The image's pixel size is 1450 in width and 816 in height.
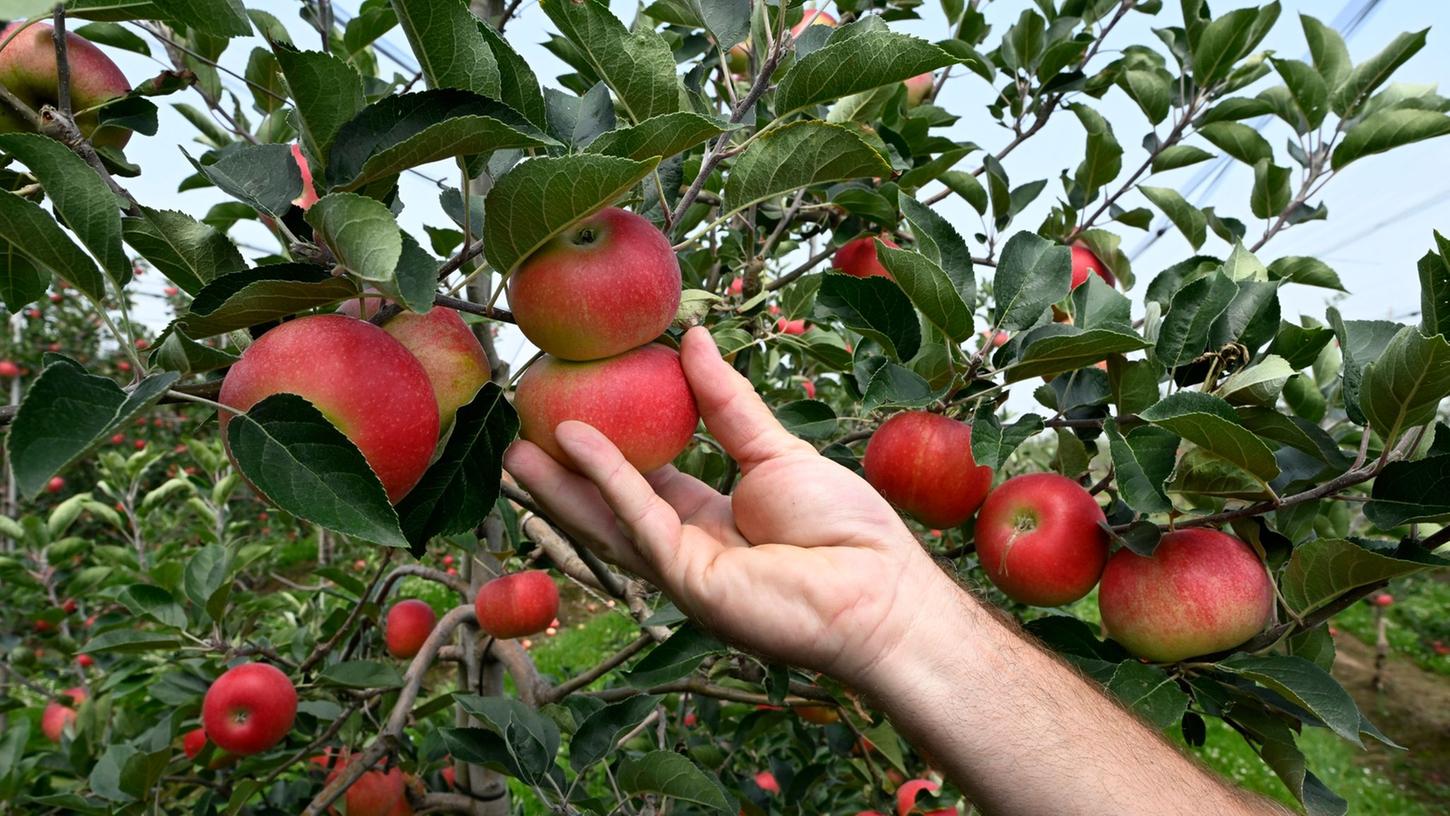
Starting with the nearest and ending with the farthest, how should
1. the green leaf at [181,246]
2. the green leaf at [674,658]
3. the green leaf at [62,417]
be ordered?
the green leaf at [62,417] < the green leaf at [181,246] < the green leaf at [674,658]

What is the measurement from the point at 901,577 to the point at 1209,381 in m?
0.58

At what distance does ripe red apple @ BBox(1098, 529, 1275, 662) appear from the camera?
1.15m

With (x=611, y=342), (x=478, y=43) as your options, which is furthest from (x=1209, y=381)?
(x=478, y=43)

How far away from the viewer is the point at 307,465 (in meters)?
0.62

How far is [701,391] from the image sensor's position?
97 cm

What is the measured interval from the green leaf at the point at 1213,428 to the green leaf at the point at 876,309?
1.12 ft

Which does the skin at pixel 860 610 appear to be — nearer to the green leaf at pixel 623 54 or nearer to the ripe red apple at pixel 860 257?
the green leaf at pixel 623 54

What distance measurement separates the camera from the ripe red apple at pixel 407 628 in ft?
7.17

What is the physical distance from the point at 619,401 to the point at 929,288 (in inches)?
17.1

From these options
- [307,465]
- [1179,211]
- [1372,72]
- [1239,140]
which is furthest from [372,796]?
[1372,72]

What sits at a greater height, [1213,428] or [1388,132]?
[1388,132]

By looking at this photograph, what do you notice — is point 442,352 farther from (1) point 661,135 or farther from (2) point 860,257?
(2) point 860,257

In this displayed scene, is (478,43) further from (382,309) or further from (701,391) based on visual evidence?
(701,391)

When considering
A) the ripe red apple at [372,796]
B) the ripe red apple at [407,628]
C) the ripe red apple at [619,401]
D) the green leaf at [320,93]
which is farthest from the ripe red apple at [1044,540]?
the ripe red apple at [407,628]
